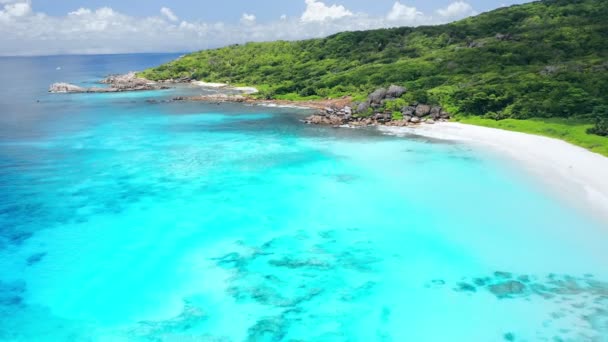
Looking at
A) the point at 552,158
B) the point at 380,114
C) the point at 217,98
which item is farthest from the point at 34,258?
the point at 217,98

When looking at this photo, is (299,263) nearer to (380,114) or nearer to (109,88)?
(380,114)

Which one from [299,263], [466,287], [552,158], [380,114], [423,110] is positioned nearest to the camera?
[466,287]

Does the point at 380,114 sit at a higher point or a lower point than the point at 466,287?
higher

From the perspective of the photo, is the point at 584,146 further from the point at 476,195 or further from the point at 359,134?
the point at 359,134

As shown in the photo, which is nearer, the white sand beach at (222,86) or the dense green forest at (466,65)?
the dense green forest at (466,65)

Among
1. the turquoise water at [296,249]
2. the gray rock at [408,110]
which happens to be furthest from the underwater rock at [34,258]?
the gray rock at [408,110]

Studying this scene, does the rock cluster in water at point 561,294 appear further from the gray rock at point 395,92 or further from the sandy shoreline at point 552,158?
the gray rock at point 395,92

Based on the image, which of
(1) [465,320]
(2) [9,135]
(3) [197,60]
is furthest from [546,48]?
(3) [197,60]
